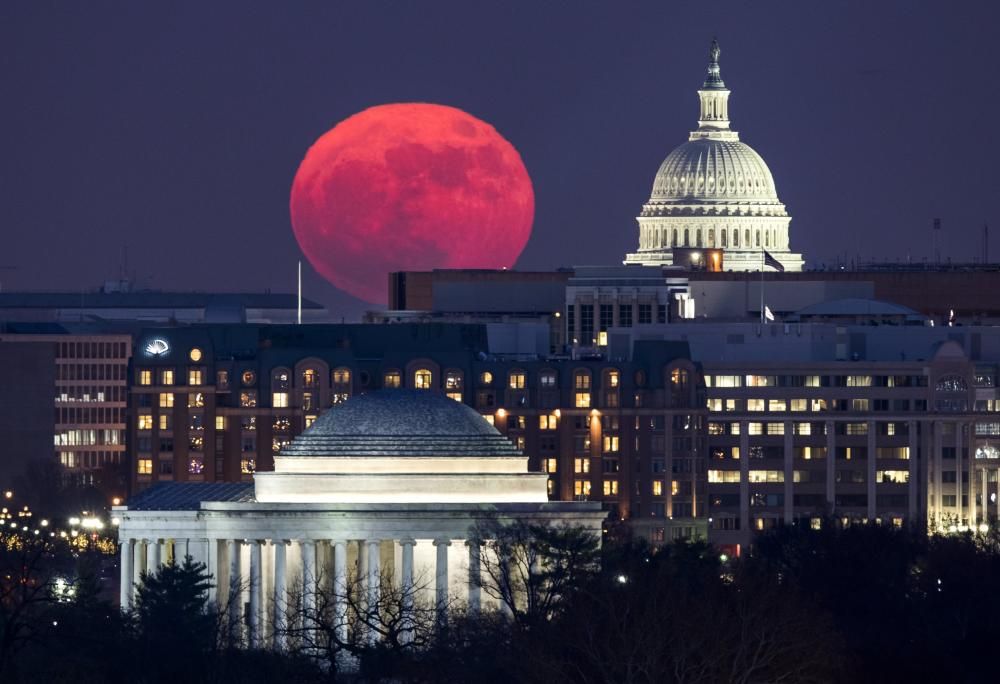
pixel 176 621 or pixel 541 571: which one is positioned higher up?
pixel 541 571

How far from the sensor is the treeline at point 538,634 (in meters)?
164

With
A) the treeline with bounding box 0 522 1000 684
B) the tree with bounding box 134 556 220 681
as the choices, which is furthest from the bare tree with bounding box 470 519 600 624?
the tree with bounding box 134 556 220 681

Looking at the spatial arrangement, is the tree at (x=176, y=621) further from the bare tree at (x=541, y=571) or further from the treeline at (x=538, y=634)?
the bare tree at (x=541, y=571)

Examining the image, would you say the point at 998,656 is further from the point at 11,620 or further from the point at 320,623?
the point at 11,620

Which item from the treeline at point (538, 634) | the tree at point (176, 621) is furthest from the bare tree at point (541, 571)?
the tree at point (176, 621)

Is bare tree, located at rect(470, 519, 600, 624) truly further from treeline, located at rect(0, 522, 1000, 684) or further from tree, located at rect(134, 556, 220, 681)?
tree, located at rect(134, 556, 220, 681)

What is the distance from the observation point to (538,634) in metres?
168

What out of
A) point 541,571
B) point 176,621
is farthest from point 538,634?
point 541,571

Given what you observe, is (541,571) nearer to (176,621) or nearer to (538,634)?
(176,621)

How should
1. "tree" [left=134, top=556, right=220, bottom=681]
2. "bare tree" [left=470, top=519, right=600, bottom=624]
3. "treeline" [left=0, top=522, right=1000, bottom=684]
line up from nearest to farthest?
"treeline" [left=0, top=522, right=1000, bottom=684] → "tree" [left=134, top=556, right=220, bottom=681] → "bare tree" [left=470, top=519, right=600, bottom=624]

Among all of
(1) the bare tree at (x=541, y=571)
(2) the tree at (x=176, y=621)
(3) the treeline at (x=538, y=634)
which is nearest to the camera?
(3) the treeline at (x=538, y=634)

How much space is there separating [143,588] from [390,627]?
65.8 feet

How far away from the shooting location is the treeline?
536 feet

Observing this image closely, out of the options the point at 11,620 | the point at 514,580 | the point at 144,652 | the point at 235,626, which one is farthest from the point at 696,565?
the point at 11,620
